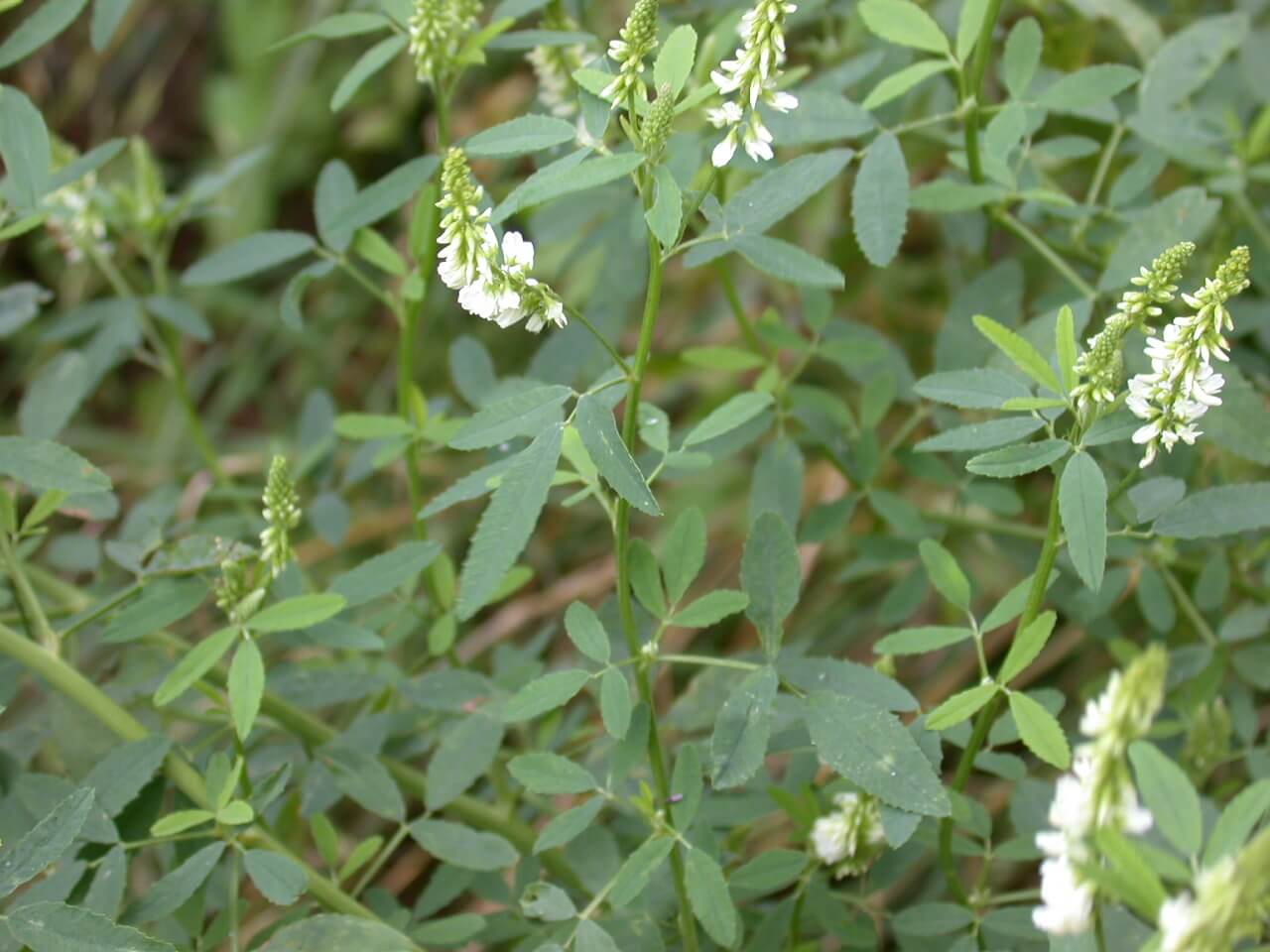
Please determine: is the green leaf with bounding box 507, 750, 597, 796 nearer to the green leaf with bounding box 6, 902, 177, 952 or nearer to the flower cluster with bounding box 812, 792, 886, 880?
the flower cluster with bounding box 812, 792, 886, 880

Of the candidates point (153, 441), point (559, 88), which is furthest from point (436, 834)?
point (153, 441)

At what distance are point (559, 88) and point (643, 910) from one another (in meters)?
1.05

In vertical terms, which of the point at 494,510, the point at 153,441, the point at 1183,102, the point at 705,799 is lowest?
the point at 153,441

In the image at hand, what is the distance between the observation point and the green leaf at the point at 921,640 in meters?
1.43

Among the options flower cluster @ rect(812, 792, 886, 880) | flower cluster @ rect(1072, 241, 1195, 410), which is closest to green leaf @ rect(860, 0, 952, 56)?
flower cluster @ rect(1072, 241, 1195, 410)

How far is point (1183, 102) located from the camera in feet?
6.85

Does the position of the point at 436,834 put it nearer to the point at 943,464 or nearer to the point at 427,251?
the point at 427,251

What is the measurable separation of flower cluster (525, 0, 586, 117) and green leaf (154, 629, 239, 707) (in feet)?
2.65

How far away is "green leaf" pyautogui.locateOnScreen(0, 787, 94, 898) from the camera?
1.26m

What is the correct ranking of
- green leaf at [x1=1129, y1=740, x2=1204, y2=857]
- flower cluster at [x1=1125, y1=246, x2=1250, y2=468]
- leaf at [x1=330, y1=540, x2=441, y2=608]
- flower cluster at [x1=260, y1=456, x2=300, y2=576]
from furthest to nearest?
leaf at [x1=330, y1=540, x2=441, y2=608]
flower cluster at [x1=260, y1=456, x2=300, y2=576]
flower cluster at [x1=1125, y1=246, x2=1250, y2=468]
green leaf at [x1=1129, y1=740, x2=1204, y2=857]

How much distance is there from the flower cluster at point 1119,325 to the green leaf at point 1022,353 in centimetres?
5

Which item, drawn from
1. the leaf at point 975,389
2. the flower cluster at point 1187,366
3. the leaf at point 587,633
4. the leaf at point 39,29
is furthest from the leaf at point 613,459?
the leaf at point 39,29

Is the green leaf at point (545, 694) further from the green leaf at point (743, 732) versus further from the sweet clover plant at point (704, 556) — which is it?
the green leaf at point (743, 732)

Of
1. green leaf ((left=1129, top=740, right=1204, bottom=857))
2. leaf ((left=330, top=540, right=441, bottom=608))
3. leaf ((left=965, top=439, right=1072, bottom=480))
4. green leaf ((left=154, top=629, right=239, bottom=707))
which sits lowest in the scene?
leaf ((left=330, top=540, right=441, bottom=608))
